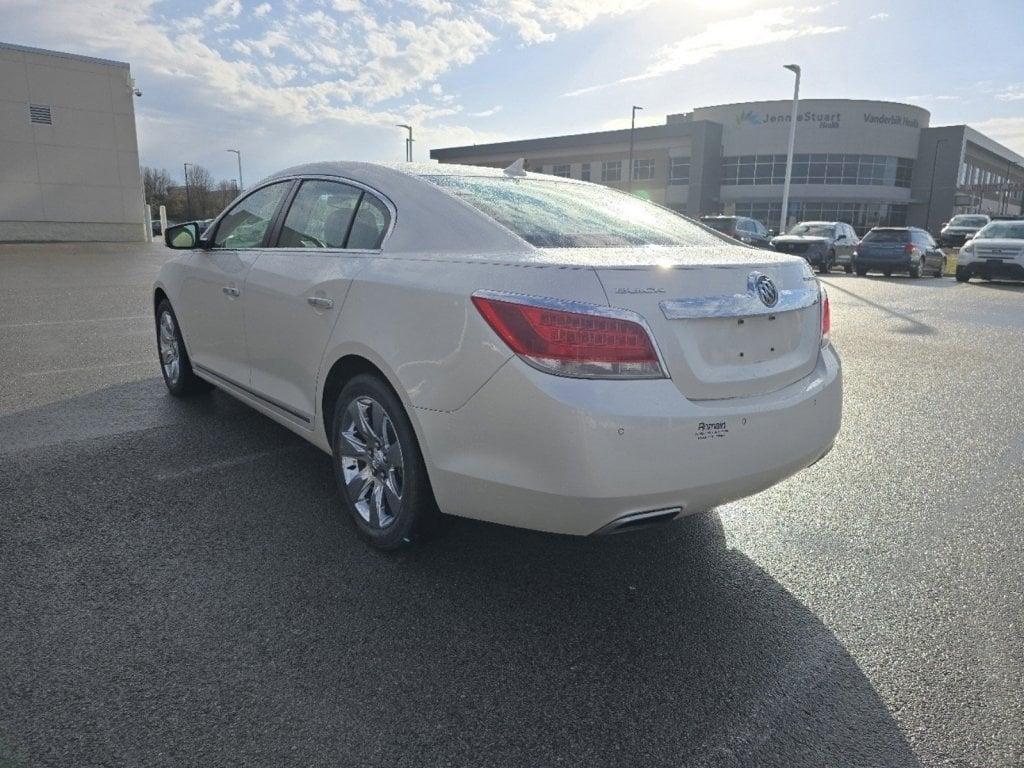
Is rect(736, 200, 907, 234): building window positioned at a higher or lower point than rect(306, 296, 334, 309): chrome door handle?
higher

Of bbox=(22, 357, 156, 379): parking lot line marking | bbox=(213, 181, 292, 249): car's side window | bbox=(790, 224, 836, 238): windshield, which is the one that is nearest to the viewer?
bbox=(213, 181, 292, 249): car's side window

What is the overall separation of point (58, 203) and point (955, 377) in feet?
115

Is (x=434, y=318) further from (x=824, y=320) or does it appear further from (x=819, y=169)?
(x=819, y=169)

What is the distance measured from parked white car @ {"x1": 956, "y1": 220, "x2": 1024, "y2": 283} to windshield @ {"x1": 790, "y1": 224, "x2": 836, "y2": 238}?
477cm

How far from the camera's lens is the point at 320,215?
380 centimetres

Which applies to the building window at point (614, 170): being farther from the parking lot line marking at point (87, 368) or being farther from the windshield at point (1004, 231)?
the parking lot line marking at point (87, 368)

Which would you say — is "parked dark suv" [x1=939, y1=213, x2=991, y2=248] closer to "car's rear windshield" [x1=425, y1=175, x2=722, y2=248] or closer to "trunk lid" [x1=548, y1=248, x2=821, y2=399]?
"car's rear windshield" [x1=425, y1=175, x2=722, y2=248]

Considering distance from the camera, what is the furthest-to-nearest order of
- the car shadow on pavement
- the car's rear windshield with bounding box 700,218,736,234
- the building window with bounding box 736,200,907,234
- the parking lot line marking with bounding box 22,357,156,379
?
the building window with bounding box 736,200,907,234 → the car's rear windshield with bounding box 700,218,736,234 → the parking lot line marking with bounding box 22,357,156,379 → the car shadow on pavement

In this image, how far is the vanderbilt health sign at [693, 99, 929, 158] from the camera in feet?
210

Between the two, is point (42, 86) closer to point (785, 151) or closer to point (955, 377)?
point (955, 377)

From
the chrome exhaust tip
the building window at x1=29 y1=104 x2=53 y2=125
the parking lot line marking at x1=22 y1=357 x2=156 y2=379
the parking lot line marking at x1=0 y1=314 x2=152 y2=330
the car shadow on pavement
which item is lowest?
the parking lot line marking at x1=0 y1=314 x2=152 y2=330

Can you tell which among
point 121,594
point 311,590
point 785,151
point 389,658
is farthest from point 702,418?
point 785,151

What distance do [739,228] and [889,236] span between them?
4457 millimetres

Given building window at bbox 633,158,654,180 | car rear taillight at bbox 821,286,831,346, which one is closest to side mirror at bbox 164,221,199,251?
car rear taillight at bbox 821,286,831,346
